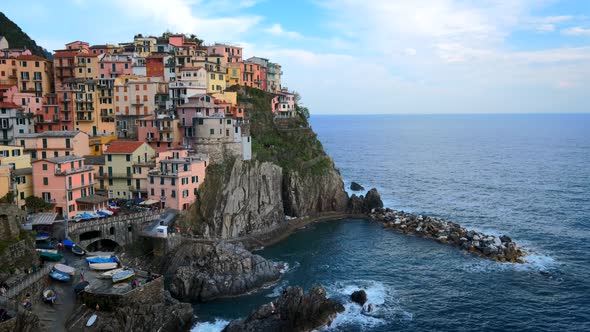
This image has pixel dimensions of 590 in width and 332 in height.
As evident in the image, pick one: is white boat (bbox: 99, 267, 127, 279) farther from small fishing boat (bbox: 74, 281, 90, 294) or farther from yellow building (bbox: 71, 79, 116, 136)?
yellow building (bbox: 71, 79, 116, 136)

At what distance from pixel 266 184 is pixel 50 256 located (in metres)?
37.1

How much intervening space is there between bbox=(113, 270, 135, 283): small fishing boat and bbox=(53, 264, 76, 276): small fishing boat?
394 cm

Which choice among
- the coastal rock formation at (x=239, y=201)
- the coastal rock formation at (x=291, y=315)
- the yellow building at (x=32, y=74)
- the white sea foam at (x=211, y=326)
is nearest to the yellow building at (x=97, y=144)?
the coastal rock formation at (x=239, y=201)

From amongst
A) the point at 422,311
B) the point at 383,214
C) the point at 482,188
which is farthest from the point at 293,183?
the point at 482,188

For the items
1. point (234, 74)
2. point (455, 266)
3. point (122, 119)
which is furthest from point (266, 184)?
point (455, 266)

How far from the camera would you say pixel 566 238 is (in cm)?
7038

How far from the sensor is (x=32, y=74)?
91.9 m

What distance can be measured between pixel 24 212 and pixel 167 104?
35.9 metres

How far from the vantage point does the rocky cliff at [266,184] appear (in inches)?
2768

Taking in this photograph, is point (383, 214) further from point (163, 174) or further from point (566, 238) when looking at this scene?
point (163, 174)

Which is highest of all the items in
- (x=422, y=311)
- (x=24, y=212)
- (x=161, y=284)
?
(x=24, y=212)

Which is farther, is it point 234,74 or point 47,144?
point 234,74

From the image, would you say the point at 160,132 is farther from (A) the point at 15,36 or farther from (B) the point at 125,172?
(A) the point at 15,36

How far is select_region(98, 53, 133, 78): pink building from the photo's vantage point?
307ft
